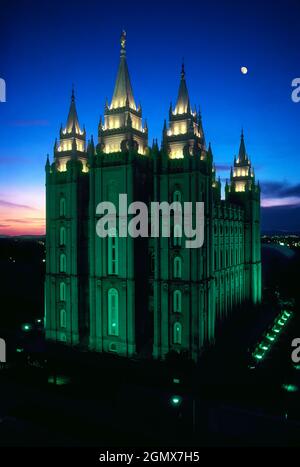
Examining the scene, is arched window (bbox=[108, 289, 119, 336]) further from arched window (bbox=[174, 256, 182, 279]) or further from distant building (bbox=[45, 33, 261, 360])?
arched window (bbox=[174, 256, 182, 279])

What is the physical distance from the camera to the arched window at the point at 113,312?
123 ft

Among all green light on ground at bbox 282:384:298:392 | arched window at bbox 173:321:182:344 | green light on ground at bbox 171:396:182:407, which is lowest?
green light on ground at bbox 282:384:298:392

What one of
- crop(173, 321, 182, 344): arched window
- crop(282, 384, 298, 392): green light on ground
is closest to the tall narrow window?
crop(173, 321, 182, 344): arched window

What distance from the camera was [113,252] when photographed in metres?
37.7

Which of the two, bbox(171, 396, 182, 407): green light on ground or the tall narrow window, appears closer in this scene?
bbox(171, 396, 182, 407): green light on ground

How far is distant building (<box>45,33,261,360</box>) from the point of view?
116 ft

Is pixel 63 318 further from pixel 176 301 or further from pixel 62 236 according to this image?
pixel 176 301

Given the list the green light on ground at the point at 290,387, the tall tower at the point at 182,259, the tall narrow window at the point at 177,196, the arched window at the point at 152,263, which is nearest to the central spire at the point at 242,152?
the tall tower at the point at 182,259

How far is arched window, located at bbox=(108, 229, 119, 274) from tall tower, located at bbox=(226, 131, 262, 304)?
90.2 feet

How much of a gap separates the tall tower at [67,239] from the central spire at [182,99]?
12.7m

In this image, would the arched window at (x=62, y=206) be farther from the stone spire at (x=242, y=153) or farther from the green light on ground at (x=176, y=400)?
the stone spire at (x=242, y=153)

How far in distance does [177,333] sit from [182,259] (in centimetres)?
731

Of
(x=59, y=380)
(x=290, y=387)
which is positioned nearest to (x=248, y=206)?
(x=290, y=387)
